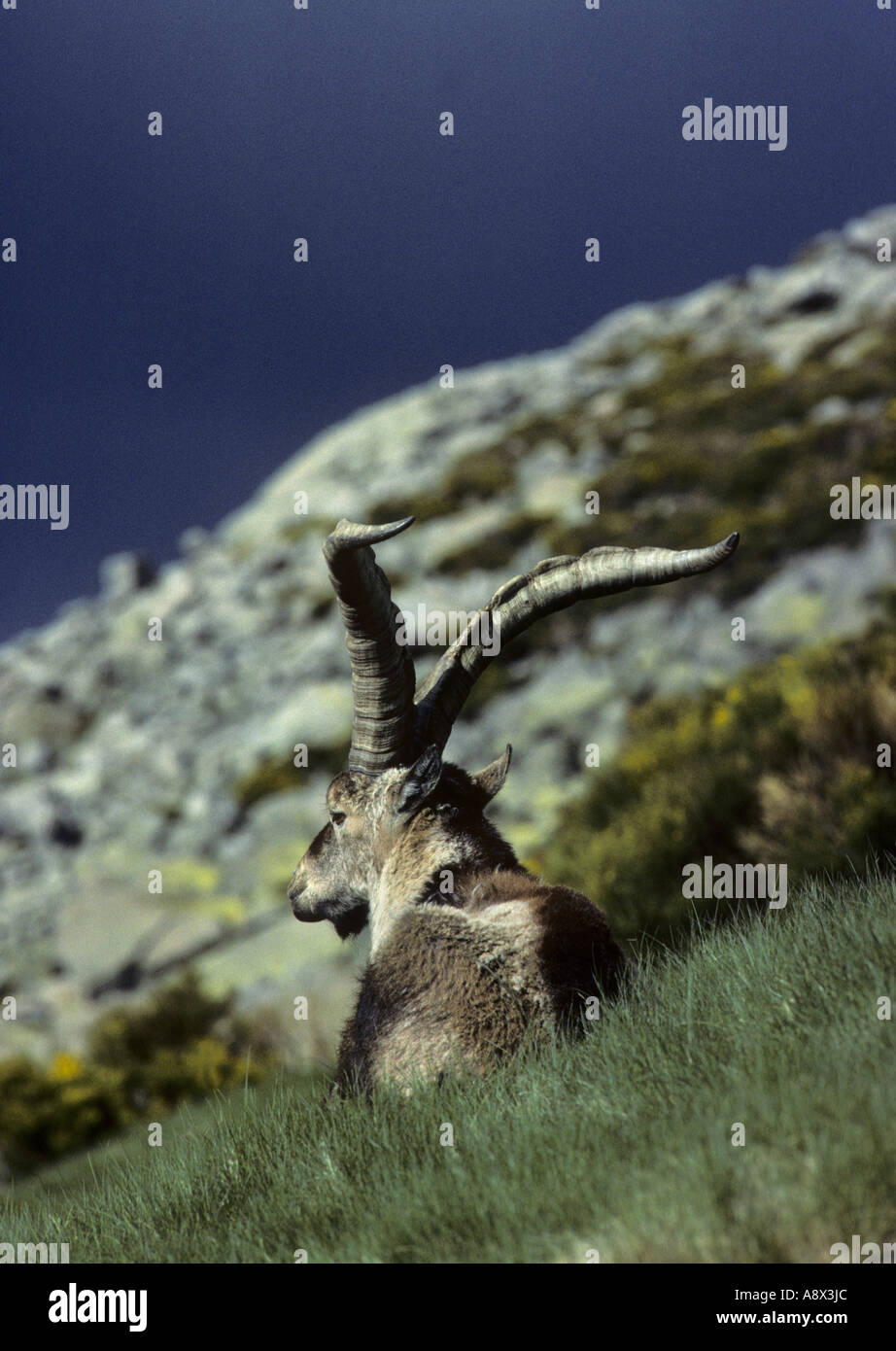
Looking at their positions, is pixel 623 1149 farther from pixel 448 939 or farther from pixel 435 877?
pixel 435 877

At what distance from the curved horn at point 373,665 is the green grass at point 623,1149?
4.64 feet

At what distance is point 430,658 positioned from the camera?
26.2m

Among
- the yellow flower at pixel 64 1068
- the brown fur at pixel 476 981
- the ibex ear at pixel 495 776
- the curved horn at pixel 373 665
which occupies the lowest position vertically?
the yellow flower at pixel 64 1068

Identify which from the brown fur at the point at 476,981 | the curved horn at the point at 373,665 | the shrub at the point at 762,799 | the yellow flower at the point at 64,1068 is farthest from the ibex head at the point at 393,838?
the yellow flower at the point at 64,1068

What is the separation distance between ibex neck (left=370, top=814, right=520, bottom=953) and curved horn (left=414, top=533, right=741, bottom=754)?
0.46m

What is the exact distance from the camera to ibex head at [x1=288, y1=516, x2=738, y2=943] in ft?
14.9

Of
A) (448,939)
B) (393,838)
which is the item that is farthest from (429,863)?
(448,939)

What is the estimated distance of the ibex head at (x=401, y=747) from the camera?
454 cm

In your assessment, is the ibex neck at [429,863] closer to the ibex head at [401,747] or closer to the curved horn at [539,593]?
the ibex head at [401,747]

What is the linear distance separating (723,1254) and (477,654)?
2.95m

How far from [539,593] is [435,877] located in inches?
49.4

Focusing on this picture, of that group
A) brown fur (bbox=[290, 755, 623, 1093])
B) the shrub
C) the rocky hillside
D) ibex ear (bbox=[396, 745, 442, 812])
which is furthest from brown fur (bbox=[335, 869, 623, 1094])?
the rocky hillside
